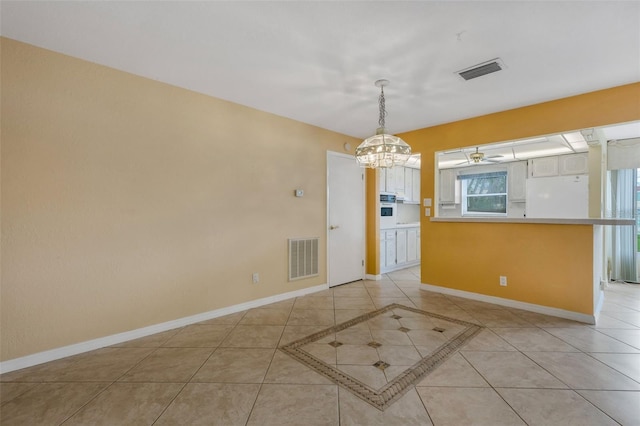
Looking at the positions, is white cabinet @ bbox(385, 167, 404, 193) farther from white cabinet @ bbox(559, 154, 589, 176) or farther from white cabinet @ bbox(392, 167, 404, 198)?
white cabinet @ bbox(559, 154, 589, 176)

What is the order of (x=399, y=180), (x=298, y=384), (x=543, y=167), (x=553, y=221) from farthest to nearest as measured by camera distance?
(x=399, y=180)
(x=543, y=167)
(x=553, y=221)
(x=298, y=384)

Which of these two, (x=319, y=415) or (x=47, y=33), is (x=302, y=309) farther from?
(x=47, y=33)

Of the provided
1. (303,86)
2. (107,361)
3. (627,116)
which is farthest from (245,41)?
(627,116)

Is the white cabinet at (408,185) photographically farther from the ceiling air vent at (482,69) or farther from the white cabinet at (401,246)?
the ceiling air vent at (482,69)

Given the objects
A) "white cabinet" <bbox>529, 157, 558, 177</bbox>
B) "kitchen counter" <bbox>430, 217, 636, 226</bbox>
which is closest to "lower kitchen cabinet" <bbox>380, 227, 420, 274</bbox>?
"kitchen counter" <bbox>430, 217, 636, 226</bbox>

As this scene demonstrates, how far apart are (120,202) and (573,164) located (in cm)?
722

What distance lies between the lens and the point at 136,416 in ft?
5.31

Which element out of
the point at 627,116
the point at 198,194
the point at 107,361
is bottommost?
the point at 107,361

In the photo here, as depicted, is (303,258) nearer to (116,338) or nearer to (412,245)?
(116,338)

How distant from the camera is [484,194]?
6.59 metres

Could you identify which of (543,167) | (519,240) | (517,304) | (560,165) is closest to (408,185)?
(543,167)

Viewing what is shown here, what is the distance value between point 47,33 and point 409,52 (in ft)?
9.35

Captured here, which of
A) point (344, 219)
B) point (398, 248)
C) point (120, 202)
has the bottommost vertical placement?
point (398, 248)

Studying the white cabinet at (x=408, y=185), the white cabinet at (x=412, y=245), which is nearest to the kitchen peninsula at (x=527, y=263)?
the white cabinet at (x=412, y=245)
